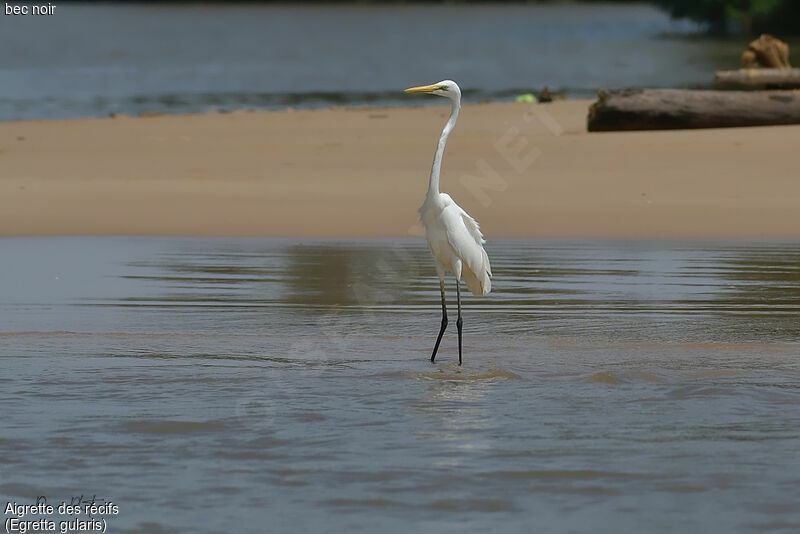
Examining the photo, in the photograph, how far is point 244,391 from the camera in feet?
24.9

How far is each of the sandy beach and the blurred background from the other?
8.92 m

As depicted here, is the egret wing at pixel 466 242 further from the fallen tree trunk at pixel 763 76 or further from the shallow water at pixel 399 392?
the fallen tree trunk at pixel 763 76

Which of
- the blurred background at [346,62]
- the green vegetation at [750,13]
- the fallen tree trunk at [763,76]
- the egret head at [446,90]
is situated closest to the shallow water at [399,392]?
the egret head at [446,90]

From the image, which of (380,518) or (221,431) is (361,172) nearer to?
(221,431)

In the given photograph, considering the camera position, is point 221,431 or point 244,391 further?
point 244,391

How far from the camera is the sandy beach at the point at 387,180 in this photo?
1357cm

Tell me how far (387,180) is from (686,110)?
4708mm

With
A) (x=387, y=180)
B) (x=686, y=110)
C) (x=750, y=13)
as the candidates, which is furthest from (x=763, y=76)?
(x=750, y=13)

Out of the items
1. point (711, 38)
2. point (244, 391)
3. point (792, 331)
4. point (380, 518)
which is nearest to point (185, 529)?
point (380, 518)

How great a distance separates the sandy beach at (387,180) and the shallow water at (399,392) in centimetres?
167

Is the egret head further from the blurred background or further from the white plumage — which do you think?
the blurred background

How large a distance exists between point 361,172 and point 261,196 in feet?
5.62

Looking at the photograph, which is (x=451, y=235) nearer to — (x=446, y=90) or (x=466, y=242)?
(x=466, y=242)

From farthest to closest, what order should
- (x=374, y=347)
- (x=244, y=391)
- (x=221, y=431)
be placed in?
(x=374, y=347) < (x=244, y=391) < (x=221, y=431)
